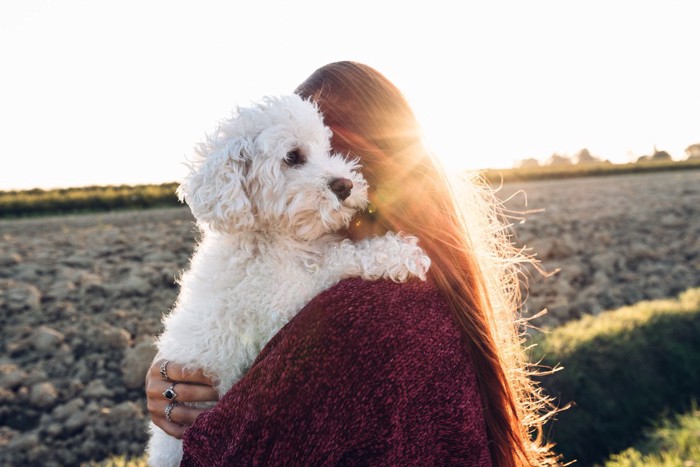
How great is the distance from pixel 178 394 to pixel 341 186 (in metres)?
1.11

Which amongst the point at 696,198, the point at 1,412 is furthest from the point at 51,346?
the point at 696,198

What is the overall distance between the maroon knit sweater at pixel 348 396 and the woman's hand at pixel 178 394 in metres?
0.47

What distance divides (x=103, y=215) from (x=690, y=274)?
11644 mm

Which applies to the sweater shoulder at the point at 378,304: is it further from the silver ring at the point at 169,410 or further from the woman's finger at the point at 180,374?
the silver ring at the point at 169,410

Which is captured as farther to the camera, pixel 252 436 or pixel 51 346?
pixel 51 346

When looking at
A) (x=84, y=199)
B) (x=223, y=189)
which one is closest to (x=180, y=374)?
(x=223, y=189)

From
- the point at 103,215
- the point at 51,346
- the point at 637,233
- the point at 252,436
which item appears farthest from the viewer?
the point at 637,233

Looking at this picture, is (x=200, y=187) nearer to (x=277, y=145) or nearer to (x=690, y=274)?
(x=277, y=145)

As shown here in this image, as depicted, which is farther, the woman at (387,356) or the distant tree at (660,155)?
the distant tree at (660,155)

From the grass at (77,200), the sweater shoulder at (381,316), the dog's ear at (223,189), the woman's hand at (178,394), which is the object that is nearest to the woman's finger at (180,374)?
the woman's hand at (178,394)

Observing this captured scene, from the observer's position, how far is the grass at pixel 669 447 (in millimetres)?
5109

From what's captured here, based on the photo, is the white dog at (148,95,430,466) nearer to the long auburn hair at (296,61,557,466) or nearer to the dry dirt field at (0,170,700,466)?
the long auburn hair at (296,61,557,466)

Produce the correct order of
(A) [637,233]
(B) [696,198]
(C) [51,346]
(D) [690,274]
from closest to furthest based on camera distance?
(C) [51,346], (D) [690,274], (A) [637,233], (B) [696,198]

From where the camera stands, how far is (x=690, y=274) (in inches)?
440
